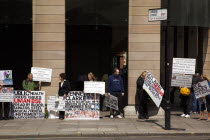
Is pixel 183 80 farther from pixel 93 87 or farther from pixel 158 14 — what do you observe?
pixel 158 14

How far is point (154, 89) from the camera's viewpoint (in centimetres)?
1341

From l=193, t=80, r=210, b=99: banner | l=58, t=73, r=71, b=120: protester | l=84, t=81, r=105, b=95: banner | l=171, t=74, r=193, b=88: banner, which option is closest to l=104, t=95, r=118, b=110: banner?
l=84, t=81, r=105, b=95: banner

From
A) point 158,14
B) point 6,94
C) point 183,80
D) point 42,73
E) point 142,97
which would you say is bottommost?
point 142,97

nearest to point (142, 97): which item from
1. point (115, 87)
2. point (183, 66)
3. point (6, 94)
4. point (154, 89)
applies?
point (115, 87)

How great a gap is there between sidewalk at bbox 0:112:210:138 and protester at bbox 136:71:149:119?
0.51 metres

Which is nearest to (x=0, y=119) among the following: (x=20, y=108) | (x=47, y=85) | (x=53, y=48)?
(x=20, y=108)

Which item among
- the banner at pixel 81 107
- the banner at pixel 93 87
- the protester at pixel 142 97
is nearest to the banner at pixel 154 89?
the protester at pixel 142 97

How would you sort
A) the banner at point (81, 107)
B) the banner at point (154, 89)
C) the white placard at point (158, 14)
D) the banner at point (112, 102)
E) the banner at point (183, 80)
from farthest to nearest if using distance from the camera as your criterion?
the banner at point (183, 80), the banner at point (112, 102), the banner at point (81, 107), the banner at point (154, 89), the white placard at point (158, 14)

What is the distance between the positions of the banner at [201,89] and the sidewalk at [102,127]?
40.4 inches

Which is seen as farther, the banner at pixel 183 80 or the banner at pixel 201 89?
the banner at pixel 183 80

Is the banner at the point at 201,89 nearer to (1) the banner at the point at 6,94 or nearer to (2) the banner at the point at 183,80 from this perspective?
(2) the banner at the point at 183,80

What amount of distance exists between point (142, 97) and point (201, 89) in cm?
224

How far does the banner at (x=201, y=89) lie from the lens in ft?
47.6

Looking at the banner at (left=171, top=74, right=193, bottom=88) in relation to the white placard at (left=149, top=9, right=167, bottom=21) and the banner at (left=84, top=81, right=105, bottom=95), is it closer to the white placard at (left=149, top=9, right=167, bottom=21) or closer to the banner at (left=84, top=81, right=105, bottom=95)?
the banner at (left=84, top=81, right=105, bottom=95)
